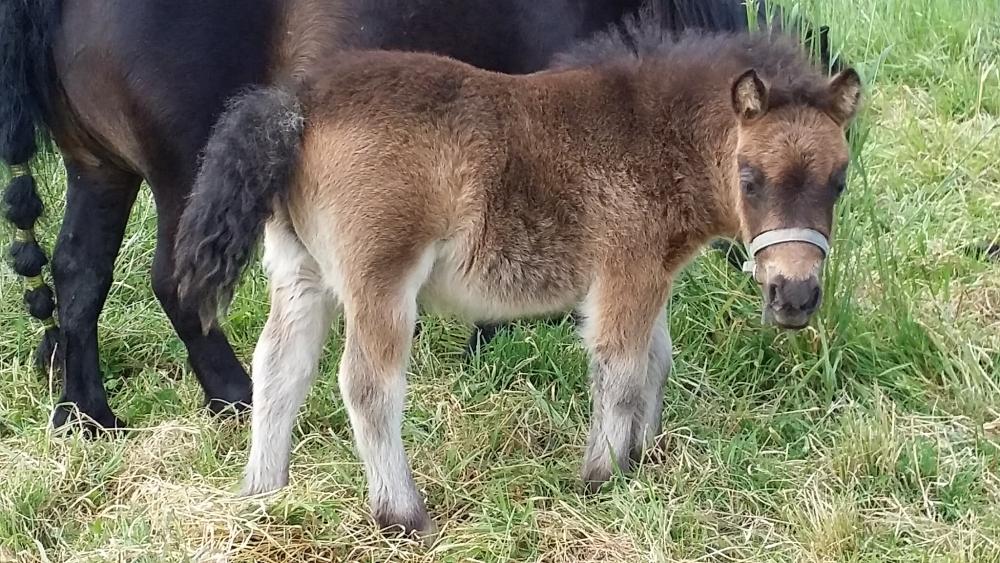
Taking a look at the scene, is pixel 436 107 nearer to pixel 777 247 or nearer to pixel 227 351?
pixel 777 247

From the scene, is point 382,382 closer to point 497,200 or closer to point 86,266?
point 497,200

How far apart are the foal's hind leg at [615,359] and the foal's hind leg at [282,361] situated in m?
0.77

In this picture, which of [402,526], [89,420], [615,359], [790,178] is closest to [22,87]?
[89,420]

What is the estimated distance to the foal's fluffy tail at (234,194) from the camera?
2.58m

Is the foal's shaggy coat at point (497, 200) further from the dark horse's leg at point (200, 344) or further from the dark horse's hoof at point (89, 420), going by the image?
the dark horse's hoof at point (89, 420)

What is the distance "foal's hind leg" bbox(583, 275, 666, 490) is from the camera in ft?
9.31

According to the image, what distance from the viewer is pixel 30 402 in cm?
367

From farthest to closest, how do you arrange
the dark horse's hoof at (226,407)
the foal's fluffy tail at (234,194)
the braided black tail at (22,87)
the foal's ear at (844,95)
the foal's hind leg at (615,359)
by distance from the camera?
the dark horse's hoof at (226,407), the braided black tail at (22,87), the foal's hind leg at (615,359), the foal's ear at (844,95), the foal's fluffy tail at (234,194)

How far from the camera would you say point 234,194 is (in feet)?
8.47

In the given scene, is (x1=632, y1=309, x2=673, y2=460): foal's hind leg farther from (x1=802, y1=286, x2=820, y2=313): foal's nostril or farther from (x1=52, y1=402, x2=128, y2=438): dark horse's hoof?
(x1=52, y1=402, x2=128, y2=438): dark horse's hoof

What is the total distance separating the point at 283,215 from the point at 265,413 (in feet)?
1.87

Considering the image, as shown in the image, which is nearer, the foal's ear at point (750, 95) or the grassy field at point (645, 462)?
the foal's ear at point (750, 95)

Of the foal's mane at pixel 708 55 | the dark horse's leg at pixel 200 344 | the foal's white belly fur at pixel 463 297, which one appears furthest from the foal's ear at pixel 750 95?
the dark horse's leg at pixel 200 344

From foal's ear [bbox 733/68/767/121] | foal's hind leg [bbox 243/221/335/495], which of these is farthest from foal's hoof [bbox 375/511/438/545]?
foal's ear [bbox 733/68/767/121]
